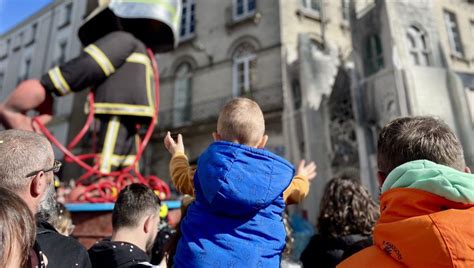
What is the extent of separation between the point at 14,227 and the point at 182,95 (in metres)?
16.5

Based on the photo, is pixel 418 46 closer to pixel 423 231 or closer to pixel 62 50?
pixel 423 231

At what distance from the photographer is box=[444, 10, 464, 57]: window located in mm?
9359

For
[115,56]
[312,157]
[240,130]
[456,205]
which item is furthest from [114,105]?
[312,157]

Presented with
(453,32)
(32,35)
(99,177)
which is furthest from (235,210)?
(32,35)

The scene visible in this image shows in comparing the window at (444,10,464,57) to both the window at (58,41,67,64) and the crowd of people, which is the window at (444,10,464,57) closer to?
the crowd of people

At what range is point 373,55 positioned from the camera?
8.75 meters

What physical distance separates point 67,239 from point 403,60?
27.2ft

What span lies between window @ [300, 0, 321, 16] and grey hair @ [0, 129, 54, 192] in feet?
51.4

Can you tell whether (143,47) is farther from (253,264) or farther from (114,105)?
(253,264)

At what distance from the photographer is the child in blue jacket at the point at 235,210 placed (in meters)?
1.58

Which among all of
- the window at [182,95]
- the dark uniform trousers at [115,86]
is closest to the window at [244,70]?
the window at [182,95]

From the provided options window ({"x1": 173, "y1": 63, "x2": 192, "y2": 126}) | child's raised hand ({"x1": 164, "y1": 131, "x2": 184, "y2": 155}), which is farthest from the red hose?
window ({"x1": 173, "y1": 63, "x2": 192, "y2": 126})

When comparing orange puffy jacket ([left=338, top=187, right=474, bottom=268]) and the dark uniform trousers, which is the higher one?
the dark uniform trousers

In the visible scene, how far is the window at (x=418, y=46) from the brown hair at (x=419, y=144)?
7.71 metres
